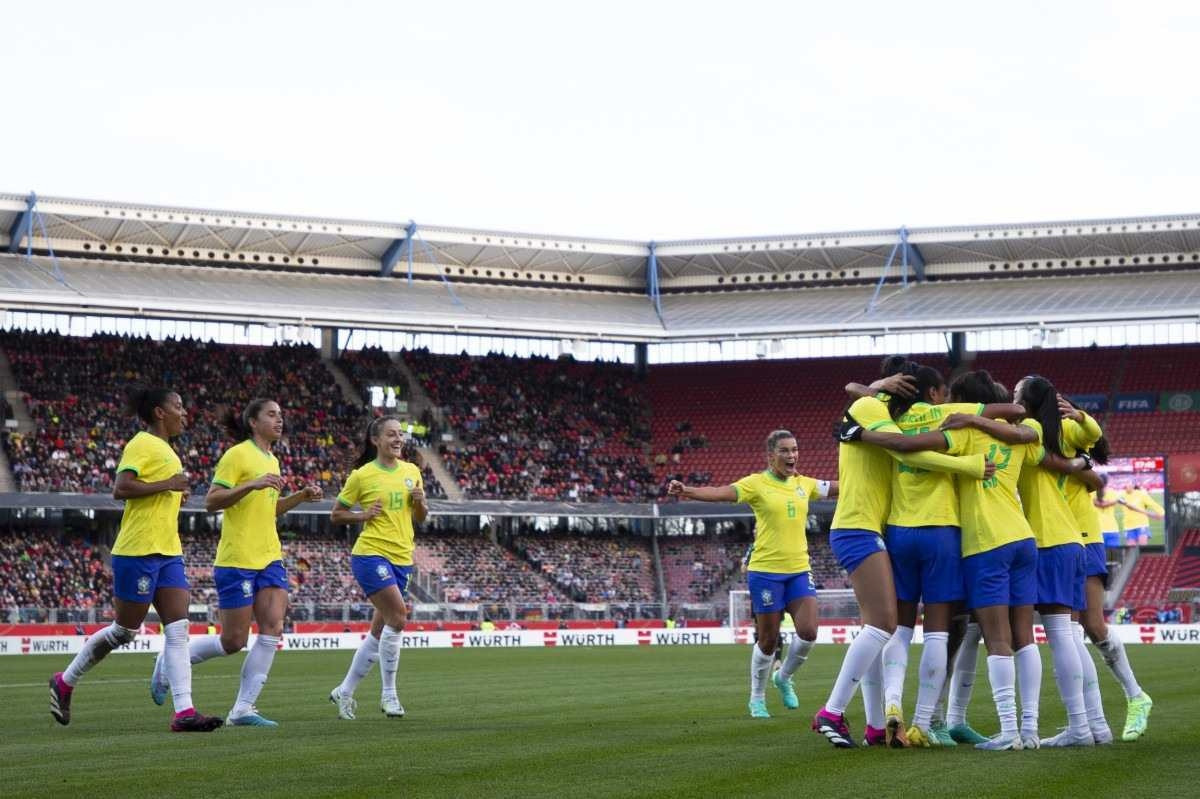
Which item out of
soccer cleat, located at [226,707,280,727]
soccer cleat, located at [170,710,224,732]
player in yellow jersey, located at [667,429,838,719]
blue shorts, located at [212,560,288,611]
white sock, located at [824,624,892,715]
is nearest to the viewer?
white sock, located at [824,624,892,715]

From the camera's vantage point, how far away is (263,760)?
944cm

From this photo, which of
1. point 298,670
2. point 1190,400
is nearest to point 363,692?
point 298,670

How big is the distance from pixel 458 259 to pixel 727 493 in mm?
46610

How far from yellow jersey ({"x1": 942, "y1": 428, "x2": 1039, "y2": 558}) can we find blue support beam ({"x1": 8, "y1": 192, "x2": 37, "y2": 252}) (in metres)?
46.0

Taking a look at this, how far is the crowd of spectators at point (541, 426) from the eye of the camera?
57.5m

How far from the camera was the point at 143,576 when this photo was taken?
40.0ft

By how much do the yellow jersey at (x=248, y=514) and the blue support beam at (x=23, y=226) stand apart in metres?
41.2

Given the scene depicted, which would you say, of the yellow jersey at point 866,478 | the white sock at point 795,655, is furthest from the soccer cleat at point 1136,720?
the white sock at point 795,655

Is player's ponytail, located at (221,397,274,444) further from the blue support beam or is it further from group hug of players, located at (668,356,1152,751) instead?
the blue support beam

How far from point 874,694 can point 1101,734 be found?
58.9 inches

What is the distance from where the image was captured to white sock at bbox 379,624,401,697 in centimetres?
1412

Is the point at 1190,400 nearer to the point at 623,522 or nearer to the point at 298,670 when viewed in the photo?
the point at 623,522

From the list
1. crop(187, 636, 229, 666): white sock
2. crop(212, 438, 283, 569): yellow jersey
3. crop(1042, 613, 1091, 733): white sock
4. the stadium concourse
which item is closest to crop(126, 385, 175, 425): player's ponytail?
crop(212, 438, 283, 569): yellow jersey

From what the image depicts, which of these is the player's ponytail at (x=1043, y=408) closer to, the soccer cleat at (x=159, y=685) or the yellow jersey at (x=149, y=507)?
the yellow jersey at (x=149, y=507)
